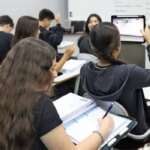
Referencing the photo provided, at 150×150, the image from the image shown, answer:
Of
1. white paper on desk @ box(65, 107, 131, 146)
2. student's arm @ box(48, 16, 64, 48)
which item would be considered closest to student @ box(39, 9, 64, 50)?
student's arm @ box(48, 16, 64, 48)

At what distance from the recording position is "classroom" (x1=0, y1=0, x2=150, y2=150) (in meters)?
A: 1.08

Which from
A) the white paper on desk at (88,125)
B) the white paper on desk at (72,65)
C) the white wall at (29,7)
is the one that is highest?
the white wall at (29,7)

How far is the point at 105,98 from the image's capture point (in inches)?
68.6

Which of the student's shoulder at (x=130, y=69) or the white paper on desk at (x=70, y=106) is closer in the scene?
the white paper on desk at (x=70, y=106)

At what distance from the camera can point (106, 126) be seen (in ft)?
4.28

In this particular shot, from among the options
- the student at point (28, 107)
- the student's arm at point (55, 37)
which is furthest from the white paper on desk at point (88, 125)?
the student's arm at point (55, 37)

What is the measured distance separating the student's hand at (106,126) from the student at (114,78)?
0.39 m

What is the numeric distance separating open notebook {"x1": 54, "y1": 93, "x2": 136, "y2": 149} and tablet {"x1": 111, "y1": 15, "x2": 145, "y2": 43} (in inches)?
67.9

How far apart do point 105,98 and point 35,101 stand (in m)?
0.73

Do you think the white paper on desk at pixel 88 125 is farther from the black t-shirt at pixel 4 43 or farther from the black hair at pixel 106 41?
the black t-shirt at pixel 4 43

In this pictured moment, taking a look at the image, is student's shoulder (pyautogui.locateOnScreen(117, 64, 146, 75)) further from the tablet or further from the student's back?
the tablet

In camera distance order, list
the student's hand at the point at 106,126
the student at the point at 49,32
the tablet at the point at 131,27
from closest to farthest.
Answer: the student's hand at the point at 106,126 → the tablet at the point at 131,27 → the student at the point at 49,32

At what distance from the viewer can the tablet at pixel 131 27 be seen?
10.7 feet

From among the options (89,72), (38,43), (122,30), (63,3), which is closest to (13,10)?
(63,3)
